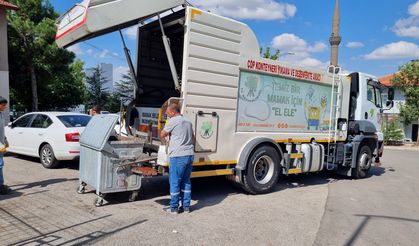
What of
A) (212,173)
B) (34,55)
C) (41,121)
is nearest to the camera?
(212,173)

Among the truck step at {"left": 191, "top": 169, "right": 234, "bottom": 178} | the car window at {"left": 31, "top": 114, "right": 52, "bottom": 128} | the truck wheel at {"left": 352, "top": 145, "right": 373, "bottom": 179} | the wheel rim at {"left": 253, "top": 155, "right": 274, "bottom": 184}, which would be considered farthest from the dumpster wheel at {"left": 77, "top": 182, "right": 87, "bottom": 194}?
the truck wheel at {"left": 352, "top": 145, "right": 373, "bottom": 179}

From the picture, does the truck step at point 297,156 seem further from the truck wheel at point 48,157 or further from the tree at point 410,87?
the tree at point 410,87

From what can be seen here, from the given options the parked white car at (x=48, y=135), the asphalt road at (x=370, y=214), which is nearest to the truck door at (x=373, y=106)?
the asphalt road at (x=370, y=214)

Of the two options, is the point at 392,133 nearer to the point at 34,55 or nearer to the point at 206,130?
the point at 34,55

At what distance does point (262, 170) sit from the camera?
297 inches

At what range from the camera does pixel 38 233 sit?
15.0 ft

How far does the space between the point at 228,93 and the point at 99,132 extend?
7.74ft

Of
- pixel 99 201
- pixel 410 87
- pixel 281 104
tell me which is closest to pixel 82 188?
pixel 99 201

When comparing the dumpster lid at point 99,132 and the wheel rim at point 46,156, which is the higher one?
the dumpster lid at point 99,132

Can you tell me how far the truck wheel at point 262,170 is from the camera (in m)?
7.03

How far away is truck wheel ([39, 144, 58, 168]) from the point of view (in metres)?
8.78

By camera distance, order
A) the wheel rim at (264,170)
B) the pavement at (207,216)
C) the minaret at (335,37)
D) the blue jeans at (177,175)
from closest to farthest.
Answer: the pavement at (207,216), the blue jeans at (177,175), the wheel rim at (264,170), the minaret at (335,37)

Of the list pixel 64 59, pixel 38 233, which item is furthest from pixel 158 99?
pixel 64 59

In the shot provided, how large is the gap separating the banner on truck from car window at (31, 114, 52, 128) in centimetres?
514
